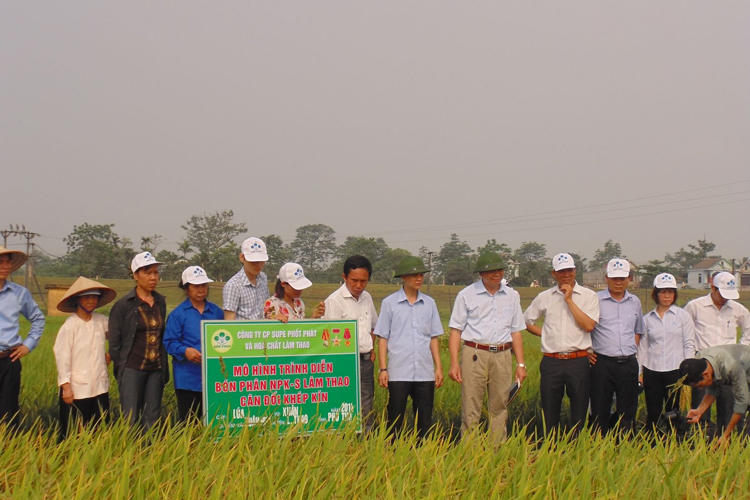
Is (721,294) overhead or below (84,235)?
below

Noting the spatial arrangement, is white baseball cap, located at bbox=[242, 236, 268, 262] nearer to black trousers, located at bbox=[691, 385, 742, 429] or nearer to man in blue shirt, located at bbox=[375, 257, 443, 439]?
man in blue shirt, located at bbox=[375, 257, 443, 439]

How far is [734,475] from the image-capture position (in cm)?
423

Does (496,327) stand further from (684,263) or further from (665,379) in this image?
(684,263)

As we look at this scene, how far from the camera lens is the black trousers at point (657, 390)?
6566mm

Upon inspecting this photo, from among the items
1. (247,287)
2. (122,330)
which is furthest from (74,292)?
(247,287)

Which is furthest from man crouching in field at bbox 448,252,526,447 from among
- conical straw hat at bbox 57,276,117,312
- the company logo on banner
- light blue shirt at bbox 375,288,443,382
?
conical straw hat at bbox 57,276,117,312

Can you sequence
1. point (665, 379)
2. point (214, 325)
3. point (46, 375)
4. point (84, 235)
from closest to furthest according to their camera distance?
point (214, 325), point (665, 379), point (46, 375), point (84, 235)

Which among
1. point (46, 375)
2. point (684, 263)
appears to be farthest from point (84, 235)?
point (684, 263)

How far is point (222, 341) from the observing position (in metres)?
5.19

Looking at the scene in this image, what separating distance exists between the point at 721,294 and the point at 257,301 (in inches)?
164

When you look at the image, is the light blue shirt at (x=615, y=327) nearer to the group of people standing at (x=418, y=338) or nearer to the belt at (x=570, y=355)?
the group of people standing at (x=418, y=338)

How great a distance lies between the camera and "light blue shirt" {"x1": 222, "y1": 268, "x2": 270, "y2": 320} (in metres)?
5.57

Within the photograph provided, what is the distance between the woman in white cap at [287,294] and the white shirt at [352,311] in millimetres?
318

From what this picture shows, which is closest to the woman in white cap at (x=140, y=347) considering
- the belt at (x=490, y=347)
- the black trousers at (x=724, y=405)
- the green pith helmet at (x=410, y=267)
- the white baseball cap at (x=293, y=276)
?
the white baseball cap at (x=293, y=276)
